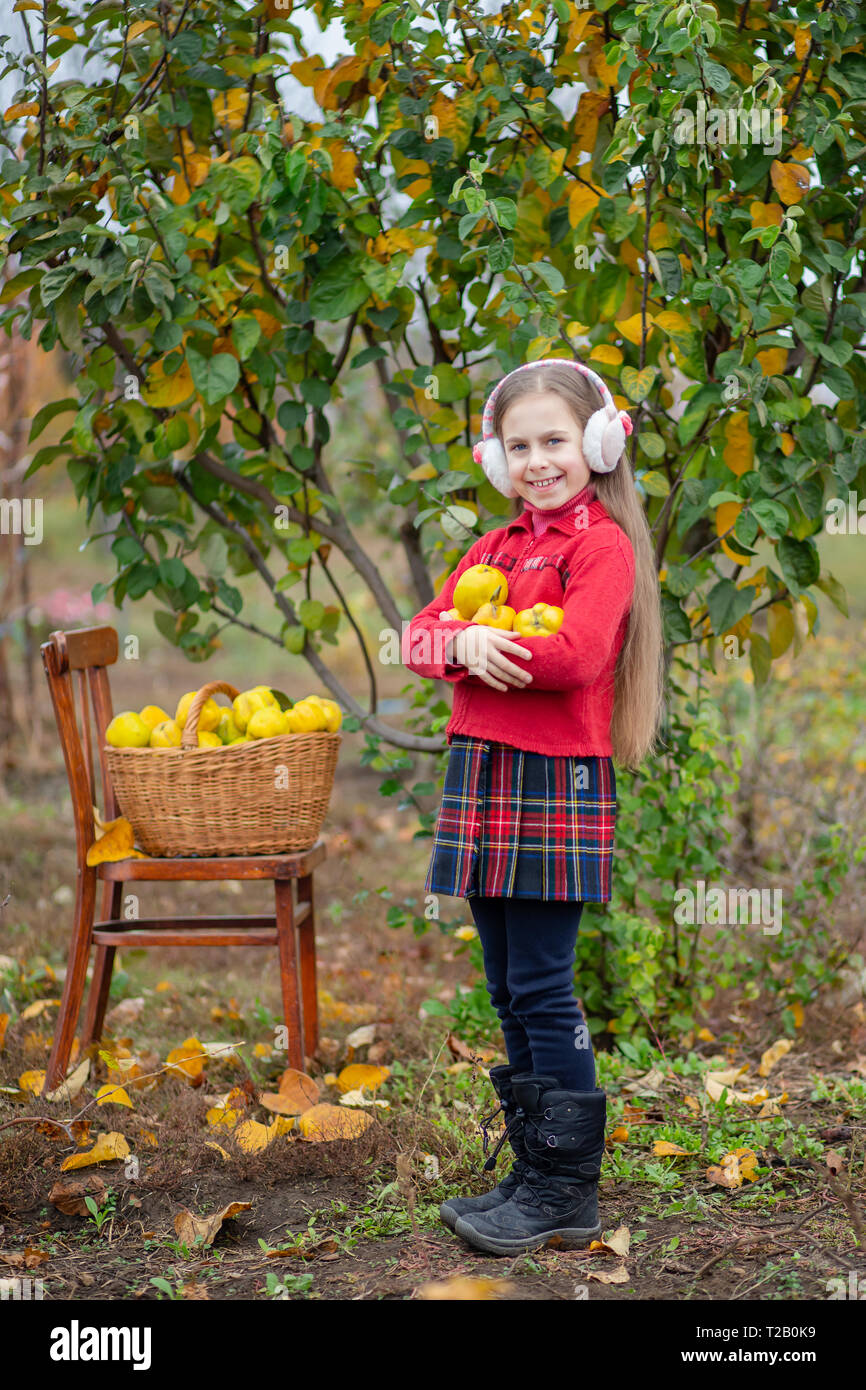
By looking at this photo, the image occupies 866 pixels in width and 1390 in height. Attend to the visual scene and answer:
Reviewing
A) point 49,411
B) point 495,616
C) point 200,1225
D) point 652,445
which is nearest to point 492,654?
point 495,616

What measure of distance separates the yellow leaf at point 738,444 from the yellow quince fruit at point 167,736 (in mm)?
1343

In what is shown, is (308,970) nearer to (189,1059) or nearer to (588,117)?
(189,1059)

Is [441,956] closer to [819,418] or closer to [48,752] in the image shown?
[819,418]

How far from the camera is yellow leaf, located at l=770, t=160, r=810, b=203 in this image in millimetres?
2445

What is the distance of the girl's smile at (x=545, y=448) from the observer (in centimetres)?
205

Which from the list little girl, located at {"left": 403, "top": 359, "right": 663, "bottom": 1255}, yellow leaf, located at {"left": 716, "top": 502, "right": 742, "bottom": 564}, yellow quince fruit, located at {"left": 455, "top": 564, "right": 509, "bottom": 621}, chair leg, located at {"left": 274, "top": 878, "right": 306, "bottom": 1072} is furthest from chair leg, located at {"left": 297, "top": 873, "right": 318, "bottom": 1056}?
yellow leaf, located at {"left": 716, "top": 502, "right": 742, "bottom": 564}

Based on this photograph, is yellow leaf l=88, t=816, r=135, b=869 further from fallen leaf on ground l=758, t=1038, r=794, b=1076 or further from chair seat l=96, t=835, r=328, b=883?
fallen leaf on ground l=758, t=1038, r=794, b=1076

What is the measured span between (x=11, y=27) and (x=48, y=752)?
4.70 meters

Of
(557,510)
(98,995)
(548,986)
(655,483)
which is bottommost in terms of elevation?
(98,995)

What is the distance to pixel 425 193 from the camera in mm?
2637

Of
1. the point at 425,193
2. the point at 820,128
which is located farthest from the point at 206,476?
the point at 820,128

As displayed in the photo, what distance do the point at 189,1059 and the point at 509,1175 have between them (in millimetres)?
816

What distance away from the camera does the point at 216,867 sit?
2641mm

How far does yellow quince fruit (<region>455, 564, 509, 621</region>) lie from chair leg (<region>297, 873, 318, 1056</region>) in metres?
1.15
